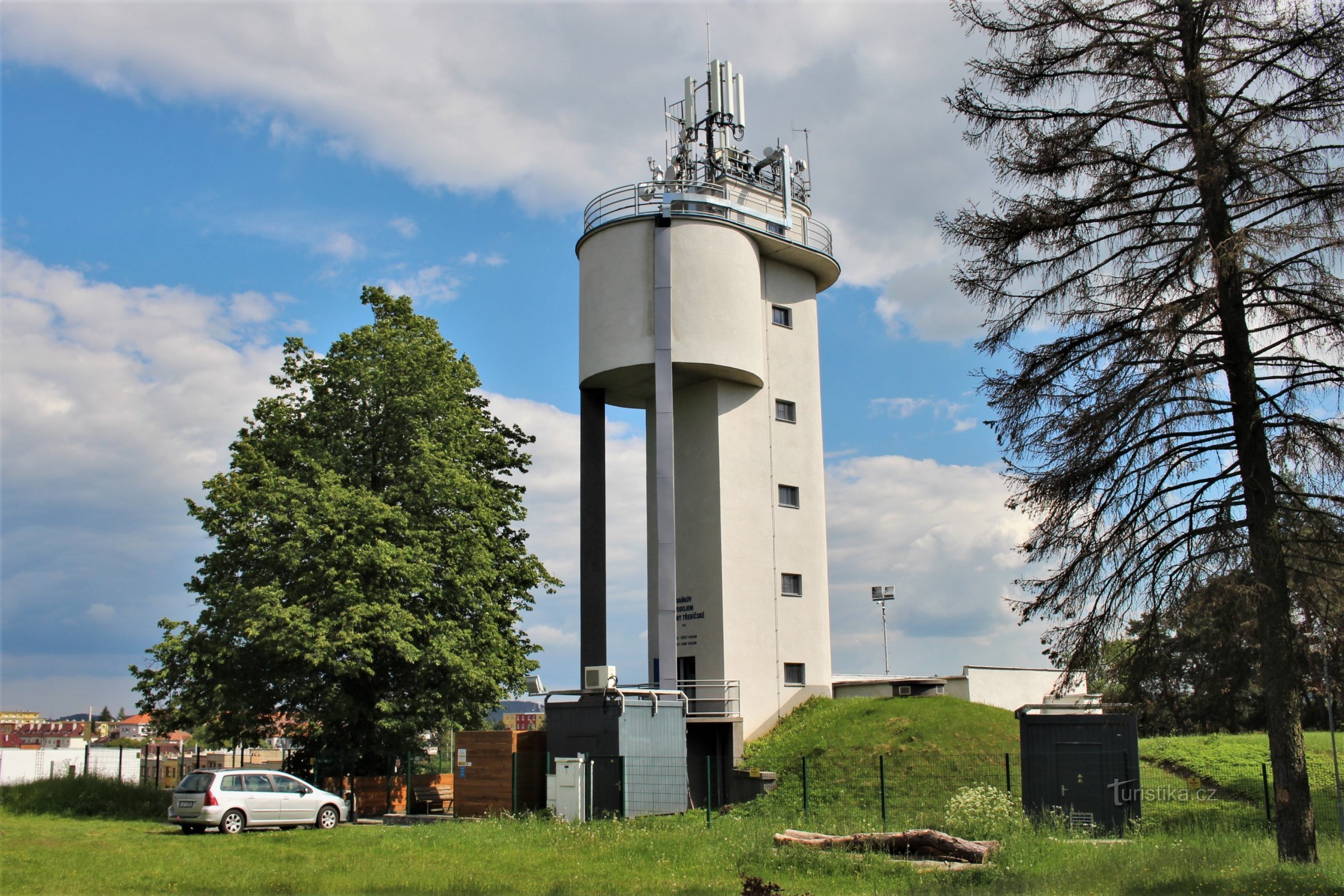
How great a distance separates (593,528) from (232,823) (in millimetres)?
12003

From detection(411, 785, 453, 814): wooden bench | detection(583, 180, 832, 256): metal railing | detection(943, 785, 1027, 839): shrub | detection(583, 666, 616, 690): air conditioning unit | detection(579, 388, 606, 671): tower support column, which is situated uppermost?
detection(583, 180, 832, 256): metal railing

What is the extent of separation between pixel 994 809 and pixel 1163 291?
9801 millimetres

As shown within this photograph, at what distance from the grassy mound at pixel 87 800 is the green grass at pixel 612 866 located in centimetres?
814

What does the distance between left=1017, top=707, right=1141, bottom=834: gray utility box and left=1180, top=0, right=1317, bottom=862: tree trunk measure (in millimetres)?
6009

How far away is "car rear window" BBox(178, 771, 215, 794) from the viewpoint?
24.8 meters

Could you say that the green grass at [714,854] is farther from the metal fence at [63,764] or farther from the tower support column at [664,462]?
the metal fence at [63,764]

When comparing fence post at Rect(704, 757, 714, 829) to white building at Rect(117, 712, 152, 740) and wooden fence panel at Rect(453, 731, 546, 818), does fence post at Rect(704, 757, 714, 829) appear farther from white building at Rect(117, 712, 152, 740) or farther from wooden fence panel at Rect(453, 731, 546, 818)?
white building at Rect(117, 712, 152, 740)

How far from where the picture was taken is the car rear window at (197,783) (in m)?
24.8

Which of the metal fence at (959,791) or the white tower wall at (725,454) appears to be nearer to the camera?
the metal fence at (959,791)

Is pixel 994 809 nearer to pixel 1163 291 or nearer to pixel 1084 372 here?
pixel 1084 372

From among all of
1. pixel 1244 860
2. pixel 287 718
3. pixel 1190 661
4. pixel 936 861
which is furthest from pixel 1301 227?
pixel 287 718

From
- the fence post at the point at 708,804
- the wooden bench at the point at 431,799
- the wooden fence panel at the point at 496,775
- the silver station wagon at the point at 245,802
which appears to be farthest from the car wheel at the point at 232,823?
the fence post at the point at 708,804

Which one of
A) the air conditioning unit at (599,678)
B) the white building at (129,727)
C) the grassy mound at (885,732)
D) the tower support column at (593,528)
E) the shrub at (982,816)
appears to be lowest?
the white building at (129,727)

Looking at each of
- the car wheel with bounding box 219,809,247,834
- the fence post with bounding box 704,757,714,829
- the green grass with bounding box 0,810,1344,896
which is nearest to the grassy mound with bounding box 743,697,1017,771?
the fence post with bounding box 704,757,714,829
